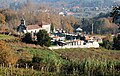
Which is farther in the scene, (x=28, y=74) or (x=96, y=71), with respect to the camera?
(x=96, y=71)

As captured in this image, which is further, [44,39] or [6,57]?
[44,39]

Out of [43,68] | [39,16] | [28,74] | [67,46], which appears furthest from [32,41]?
[39,16]

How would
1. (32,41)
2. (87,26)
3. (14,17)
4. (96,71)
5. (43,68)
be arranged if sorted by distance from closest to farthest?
(96,71) → (43,68) → (32,41) → (14,17) → (87,26)

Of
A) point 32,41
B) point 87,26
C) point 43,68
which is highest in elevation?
point 43,68

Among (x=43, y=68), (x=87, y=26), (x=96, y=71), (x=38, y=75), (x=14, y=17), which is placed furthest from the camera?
(x=87, y=26)

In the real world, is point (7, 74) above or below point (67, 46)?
above

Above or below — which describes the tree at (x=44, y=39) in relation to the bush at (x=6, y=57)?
below

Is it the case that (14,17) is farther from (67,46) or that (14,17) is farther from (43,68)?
(43,68)

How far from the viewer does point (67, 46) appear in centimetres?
4050

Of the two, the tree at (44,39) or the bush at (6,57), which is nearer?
the bush at (6,57)

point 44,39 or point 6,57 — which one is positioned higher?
point 6,57

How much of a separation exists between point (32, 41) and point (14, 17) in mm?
30096

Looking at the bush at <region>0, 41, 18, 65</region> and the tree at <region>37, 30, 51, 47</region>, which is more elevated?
the bush at <region>0, 41, 18, 65</region>

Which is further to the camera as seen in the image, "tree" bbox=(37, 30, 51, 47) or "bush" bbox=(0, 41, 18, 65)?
"tree" bbox=(37, 30, 51, 47)
